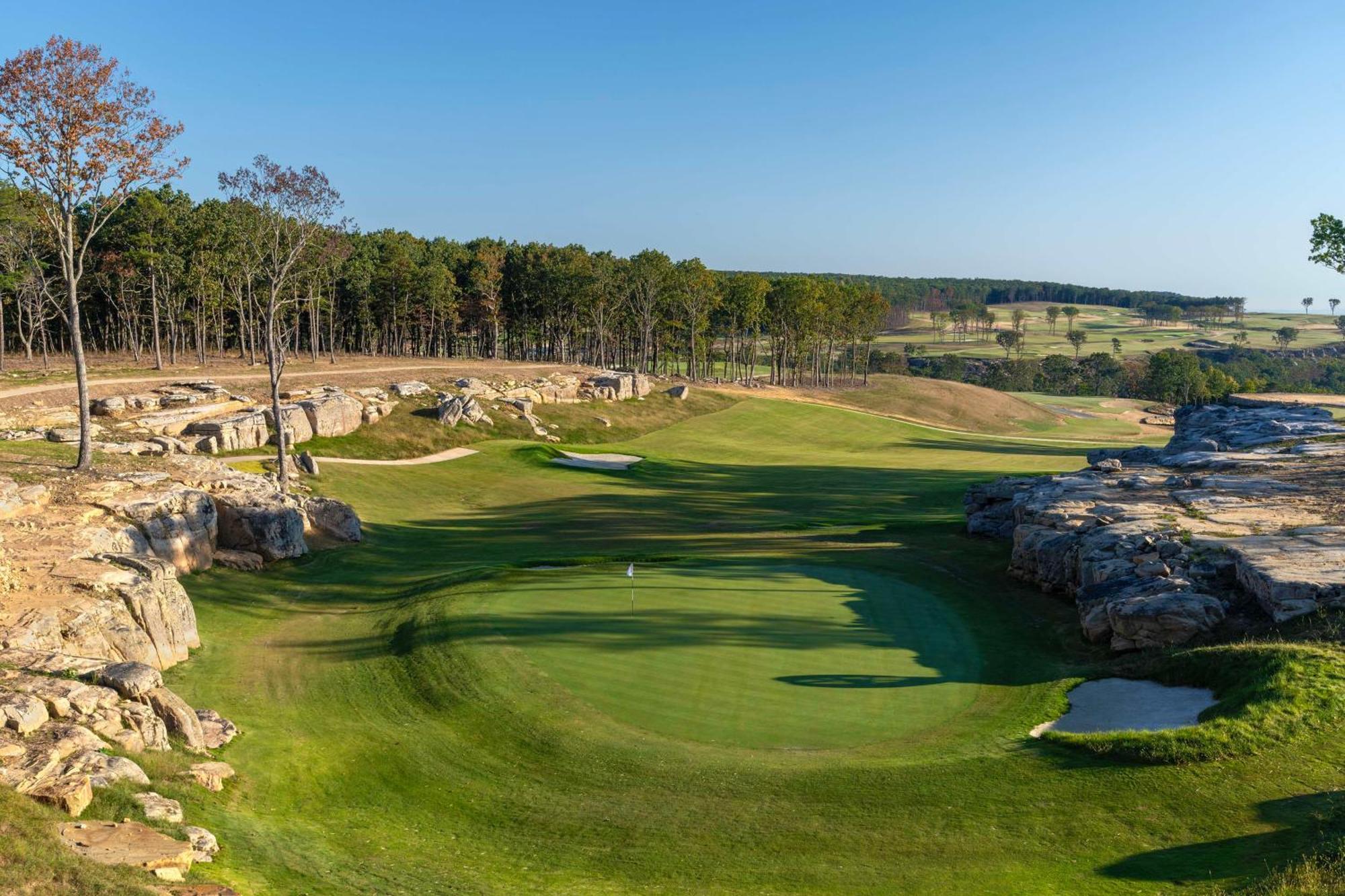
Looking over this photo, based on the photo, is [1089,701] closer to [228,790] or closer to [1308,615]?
[1308,615]

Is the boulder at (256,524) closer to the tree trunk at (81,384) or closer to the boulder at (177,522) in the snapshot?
the boulder at (177,522)

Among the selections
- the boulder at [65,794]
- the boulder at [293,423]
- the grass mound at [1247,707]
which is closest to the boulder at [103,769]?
the boulder at [65,794]

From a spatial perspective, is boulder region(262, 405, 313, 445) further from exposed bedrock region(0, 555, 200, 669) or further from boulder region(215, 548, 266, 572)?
exposed bedrock region(0, 555, 200, 669)

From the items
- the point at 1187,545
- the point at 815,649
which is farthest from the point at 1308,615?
the point at 815,649

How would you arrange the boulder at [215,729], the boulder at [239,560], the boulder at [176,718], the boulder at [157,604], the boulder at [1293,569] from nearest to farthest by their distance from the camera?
the boulder at [176,718]
the boulder at [215,729]
the boulder at [157,604]
the boulder at [1293,569]
the boulder at [239,560]

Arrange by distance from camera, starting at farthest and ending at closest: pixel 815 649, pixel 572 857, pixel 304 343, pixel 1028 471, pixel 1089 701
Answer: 1. pixel 304 343
2. pixel 1028 471
3. pixel 815 649
4. pixel 1089 701
5. pixel 572 857

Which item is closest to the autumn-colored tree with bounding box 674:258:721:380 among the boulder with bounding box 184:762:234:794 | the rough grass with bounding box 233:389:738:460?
the rough grass with bounding box 233:389:738:460

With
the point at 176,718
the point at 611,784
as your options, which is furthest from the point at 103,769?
the point at 611,784
